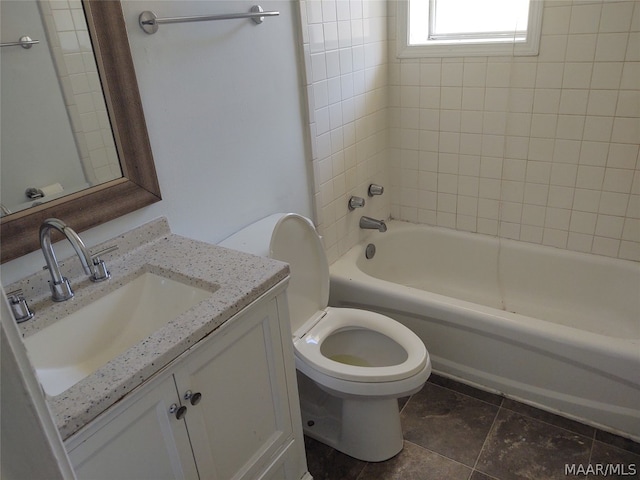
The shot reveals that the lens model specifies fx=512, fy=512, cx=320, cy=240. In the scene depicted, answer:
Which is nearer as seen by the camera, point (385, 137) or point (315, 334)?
point (315, 334)

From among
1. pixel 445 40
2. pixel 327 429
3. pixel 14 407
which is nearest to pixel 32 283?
pixel 14 407

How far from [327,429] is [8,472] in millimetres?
1672

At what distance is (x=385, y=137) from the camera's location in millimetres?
2652

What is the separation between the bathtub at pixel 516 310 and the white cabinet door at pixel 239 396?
36.1 inches

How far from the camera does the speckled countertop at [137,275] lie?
940 millimetres

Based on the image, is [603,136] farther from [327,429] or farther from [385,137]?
[327,429]

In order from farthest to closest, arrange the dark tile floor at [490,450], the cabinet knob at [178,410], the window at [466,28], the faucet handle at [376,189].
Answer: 1. the faucet handle at [376,189]
2. the window at [466,28]
3. the dark tile floor at [490,450]
4. the cabinet knob at [178,410]

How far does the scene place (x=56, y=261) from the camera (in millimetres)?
1217

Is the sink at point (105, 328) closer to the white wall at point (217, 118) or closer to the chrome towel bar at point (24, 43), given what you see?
the white wall at point (217, 118)

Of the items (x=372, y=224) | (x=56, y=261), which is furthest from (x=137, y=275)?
(x=372, y=224)

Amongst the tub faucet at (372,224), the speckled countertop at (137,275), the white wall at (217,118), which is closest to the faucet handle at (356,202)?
the tub faucet at (372,224)

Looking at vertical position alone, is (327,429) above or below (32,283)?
below

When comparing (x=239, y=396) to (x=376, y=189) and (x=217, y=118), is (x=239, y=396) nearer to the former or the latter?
(x=217, y=118)

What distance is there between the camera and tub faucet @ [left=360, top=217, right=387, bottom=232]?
251cm
